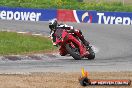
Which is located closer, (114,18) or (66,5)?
(114,18)

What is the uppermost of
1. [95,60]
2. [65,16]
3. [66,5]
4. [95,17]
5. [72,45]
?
[72,45]

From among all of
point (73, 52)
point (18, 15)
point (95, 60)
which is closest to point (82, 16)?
point (18, 15)

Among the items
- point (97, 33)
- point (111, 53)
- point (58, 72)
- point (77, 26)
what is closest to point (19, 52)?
point (111, 53)

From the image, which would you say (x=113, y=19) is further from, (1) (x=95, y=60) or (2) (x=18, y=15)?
(1) (x=95, y=60)

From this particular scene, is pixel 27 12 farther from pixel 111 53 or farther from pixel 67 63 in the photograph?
pixel 67 63

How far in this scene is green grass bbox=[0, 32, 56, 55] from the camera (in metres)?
22.5

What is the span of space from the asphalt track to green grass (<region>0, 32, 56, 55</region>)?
1.38 meters

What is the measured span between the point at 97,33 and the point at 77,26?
11.2 feet

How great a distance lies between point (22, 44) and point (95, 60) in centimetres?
530

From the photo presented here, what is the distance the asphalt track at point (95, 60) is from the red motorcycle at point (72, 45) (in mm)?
278

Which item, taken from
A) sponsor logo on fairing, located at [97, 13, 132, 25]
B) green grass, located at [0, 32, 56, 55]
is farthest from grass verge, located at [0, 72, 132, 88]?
sponsor logo on fairing, located at [97, 13, 132, 25]

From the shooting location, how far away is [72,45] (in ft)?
67.1

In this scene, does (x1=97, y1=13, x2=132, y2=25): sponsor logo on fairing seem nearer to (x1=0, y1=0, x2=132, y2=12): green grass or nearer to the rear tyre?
(x1=0, y1=0, x2=132, y2=12): green grass

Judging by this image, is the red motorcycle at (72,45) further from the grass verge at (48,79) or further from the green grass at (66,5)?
the green grass at (66,5)
